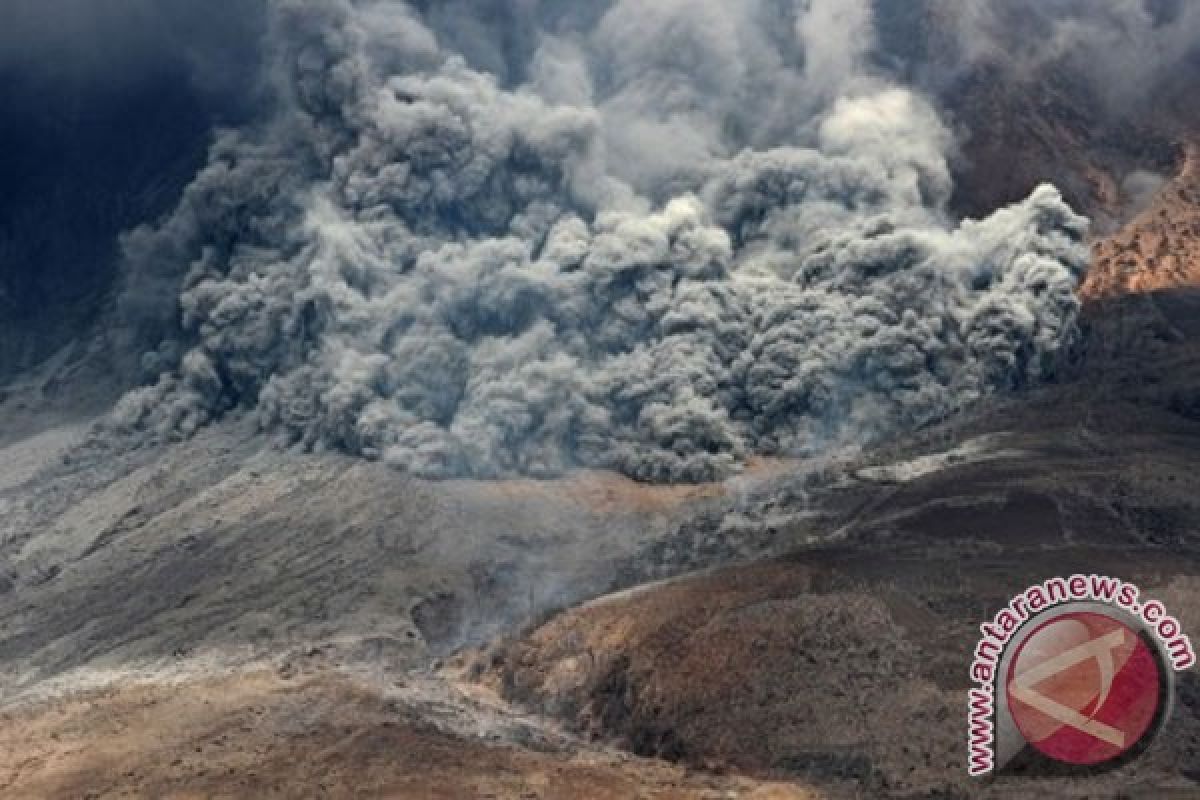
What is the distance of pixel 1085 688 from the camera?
4712 centimetres

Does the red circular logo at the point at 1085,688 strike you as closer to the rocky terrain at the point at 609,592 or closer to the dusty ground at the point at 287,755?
the rocky terrain at the point at 609,592

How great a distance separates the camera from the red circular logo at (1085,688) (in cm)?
4503

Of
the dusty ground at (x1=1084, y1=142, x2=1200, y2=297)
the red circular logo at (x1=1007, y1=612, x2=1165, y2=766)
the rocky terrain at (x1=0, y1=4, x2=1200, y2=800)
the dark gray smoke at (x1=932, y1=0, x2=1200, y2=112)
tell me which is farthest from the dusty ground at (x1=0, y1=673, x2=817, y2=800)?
the dark gray smoke at (x1=932, y1=0, x2=1200, y2=112)

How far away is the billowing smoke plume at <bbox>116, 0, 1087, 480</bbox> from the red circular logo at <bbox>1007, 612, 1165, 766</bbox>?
48.2 m

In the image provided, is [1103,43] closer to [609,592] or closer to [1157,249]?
[1157,249]

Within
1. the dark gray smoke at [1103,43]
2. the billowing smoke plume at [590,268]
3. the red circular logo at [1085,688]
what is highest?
the dark gray smoke at [1103,43]

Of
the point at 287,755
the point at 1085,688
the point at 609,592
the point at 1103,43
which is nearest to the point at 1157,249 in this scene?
the point at 1103,43

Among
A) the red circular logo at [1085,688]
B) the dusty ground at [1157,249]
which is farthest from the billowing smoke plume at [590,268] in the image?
the red circular logo at [1085,688]

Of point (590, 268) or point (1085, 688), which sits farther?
point (590, 268)

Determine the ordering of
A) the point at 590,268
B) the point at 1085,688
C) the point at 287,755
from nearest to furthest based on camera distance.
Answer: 1. the point at 1085,688
2. the point at 287,755
3. the point at 590,268

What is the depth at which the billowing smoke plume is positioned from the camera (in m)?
100

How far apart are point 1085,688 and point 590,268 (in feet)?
217

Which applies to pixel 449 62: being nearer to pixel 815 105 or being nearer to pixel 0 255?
pixel 815 105

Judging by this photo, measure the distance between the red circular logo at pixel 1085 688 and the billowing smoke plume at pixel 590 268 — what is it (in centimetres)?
4824
